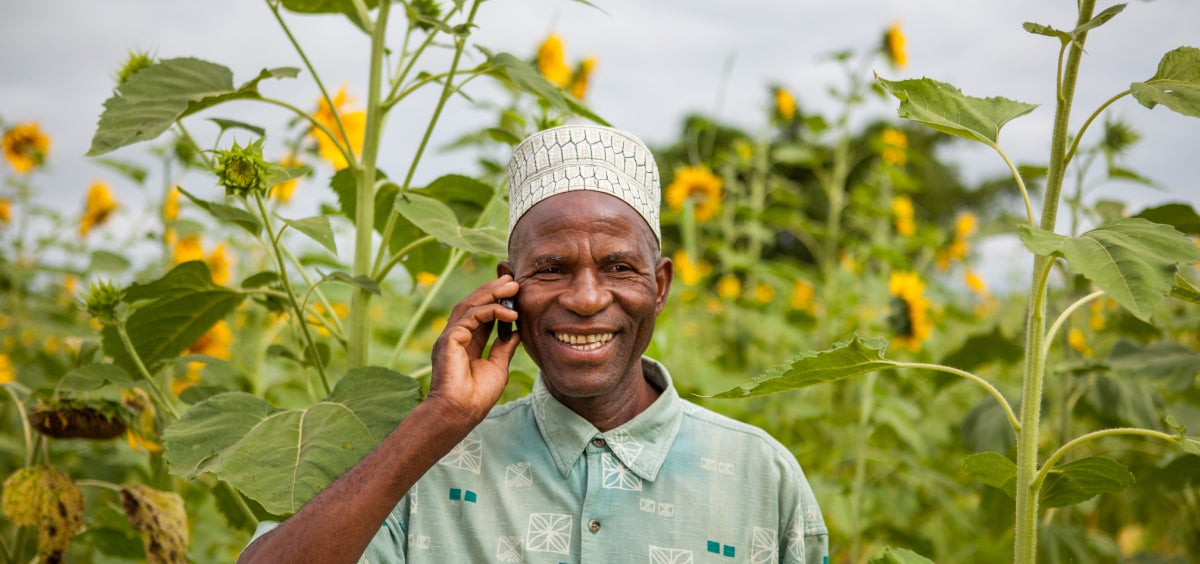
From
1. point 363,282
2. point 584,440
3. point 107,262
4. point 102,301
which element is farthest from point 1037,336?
→ point 107,262

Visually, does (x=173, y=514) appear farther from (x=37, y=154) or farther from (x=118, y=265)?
(x=37, y=154)

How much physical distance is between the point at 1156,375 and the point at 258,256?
10.7 ft

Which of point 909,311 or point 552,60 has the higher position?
point 552,60

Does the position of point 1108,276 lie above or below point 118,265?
below

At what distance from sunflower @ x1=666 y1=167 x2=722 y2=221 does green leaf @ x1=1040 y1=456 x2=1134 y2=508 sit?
311 centimetres

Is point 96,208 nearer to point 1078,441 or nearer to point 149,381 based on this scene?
point 149,381

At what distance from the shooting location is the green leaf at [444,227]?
157cm

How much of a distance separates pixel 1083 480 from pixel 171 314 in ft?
5.30

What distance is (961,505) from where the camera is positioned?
3.90m

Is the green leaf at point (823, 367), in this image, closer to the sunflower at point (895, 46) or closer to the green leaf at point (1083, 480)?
the green leaf at point (1083, 480)

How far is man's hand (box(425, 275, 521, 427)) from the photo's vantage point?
1432 mm

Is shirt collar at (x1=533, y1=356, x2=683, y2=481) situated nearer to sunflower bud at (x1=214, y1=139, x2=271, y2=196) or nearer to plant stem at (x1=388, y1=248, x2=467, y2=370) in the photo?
plant stem at (x1=388, y1=248, x2=467, y2=370)

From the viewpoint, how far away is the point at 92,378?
1.72 m

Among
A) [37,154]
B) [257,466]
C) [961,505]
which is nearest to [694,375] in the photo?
[961,505]
